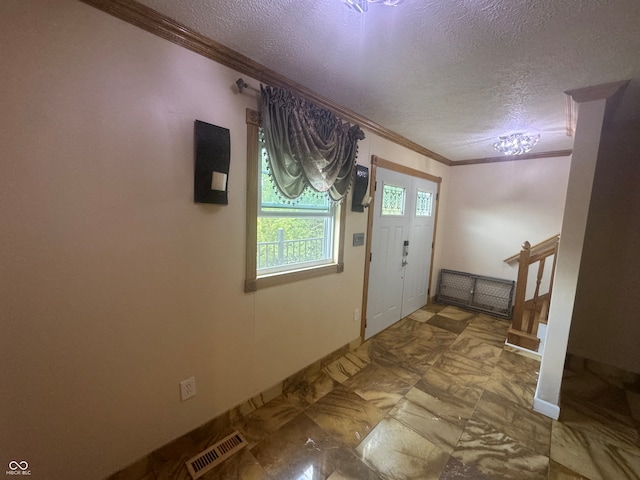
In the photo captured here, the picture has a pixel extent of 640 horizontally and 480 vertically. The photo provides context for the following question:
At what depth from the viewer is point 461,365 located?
7.97ft

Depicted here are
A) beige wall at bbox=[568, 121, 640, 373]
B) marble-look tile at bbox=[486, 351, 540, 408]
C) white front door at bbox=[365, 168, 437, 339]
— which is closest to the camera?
marble-look tile at bbox=[486, 351, 540, 408]

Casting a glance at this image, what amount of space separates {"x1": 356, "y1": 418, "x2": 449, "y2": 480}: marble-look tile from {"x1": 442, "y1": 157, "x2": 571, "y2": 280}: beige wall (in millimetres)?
2864

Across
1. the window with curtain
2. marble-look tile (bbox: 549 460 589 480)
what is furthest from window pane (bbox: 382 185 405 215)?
marble-look tile (bbox: 549 460 589 480)

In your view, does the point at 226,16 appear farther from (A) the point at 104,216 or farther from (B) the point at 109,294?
(B) the point at 109,294

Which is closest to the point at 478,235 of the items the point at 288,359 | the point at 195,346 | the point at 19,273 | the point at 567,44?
the point at 567,44

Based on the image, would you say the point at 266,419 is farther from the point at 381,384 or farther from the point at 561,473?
the point at 561,473

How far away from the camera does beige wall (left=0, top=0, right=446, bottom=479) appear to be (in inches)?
38.2

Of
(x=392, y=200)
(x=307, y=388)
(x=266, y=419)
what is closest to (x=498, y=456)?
(x=307, y=388)

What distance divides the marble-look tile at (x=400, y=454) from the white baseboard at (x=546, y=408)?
92 cm

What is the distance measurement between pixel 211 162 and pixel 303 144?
605mm

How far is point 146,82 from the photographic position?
3.88ft

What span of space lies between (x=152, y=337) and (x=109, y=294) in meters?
0.31

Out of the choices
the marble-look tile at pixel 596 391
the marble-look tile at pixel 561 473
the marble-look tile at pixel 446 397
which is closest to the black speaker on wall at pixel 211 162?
the marble-look tile at pixel 446 397

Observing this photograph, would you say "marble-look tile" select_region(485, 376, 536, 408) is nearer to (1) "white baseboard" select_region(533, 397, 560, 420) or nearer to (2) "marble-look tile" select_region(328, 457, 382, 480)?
(1) "white baseboard" select_region(533, 397, 560, 420)
